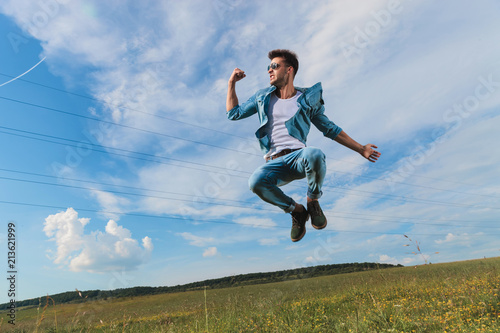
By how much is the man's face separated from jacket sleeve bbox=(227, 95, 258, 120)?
1.37ft

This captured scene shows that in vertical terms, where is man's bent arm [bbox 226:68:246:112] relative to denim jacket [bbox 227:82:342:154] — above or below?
above

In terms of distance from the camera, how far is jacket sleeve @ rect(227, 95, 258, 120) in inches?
187

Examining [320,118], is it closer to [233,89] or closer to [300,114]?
[300,114]

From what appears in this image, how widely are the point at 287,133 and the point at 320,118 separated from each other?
74 centimetres

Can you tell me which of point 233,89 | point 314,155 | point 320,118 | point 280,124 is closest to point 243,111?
point 233,89

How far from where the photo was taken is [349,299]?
1018cm

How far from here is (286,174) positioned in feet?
14.1

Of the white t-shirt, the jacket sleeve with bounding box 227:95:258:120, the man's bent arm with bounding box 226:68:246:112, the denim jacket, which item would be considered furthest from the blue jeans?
the man's bent arm with bounding box 226:68:246:112

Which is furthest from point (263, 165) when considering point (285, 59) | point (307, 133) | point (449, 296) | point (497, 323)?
point (449, 296)

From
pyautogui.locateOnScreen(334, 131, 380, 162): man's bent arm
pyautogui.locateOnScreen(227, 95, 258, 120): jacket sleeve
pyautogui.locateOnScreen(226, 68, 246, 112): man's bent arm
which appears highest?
pyautogui.locateOnScreen(226, 68, 246, 112): man's bent arm

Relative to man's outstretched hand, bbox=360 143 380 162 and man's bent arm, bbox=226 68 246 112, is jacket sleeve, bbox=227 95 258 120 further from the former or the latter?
man's outstretched hand, bbox=360 143 380 162

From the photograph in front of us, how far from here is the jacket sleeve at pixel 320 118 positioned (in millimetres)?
4629

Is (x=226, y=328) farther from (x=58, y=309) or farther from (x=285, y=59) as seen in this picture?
(x=285, y=59)

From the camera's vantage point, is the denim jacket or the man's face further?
the man's face
